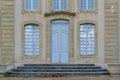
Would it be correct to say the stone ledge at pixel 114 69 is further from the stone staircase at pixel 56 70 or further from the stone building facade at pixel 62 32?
the stone building facade at pixel 62 32

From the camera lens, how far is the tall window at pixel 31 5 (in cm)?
2112

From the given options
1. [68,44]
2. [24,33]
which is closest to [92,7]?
[68,44]

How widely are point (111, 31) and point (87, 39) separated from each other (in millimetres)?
1415

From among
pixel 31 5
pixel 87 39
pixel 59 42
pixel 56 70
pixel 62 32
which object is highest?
pixel 31 5

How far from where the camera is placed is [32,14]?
21.0 metres

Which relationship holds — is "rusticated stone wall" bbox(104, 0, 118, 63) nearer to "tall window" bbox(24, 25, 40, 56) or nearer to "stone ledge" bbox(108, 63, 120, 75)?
"stone ledge" bbox(108, 63, 120, 75)

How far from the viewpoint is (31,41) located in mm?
20938

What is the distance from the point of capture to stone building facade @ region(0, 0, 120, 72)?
20547mm

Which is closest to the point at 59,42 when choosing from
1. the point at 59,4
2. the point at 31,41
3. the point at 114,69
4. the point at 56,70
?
the point at 31,41

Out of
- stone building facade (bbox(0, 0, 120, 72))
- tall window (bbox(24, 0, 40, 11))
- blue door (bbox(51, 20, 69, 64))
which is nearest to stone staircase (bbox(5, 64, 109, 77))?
stone building facade (bbox(0, 0, 120, 72))

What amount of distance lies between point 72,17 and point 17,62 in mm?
3954

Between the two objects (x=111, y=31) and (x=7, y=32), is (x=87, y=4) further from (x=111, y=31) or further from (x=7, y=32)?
(x=7, y=32)

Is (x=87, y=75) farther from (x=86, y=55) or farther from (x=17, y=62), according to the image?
(x=17, y=62)

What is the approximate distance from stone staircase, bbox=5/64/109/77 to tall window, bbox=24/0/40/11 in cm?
337
